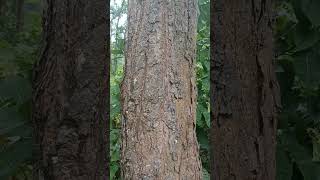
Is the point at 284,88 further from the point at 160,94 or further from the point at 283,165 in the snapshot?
the point at 160,94

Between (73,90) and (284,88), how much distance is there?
0.83 meters

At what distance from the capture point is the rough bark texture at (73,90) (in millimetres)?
917

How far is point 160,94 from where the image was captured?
3.27 metres

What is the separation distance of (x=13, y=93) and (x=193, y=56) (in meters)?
2.50

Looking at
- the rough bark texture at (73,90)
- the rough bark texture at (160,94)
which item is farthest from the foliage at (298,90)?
the rough bark texture at (160,94)

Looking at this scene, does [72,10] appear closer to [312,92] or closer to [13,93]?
[13,93]

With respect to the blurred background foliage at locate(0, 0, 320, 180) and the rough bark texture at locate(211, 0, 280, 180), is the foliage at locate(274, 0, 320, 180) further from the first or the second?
the rough bark texture at locate(211, 0, 280, 180)

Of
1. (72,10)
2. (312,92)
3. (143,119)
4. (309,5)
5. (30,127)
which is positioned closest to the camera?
(72,10)

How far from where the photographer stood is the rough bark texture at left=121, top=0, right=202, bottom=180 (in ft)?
10.6

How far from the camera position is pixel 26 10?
0.94 m

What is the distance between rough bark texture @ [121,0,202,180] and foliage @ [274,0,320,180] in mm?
1710

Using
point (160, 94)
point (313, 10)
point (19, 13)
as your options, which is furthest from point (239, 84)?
point (160, 94)

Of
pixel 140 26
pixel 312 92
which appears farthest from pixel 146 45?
pixel 312 92

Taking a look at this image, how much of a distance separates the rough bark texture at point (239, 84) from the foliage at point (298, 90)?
278 millimetres
